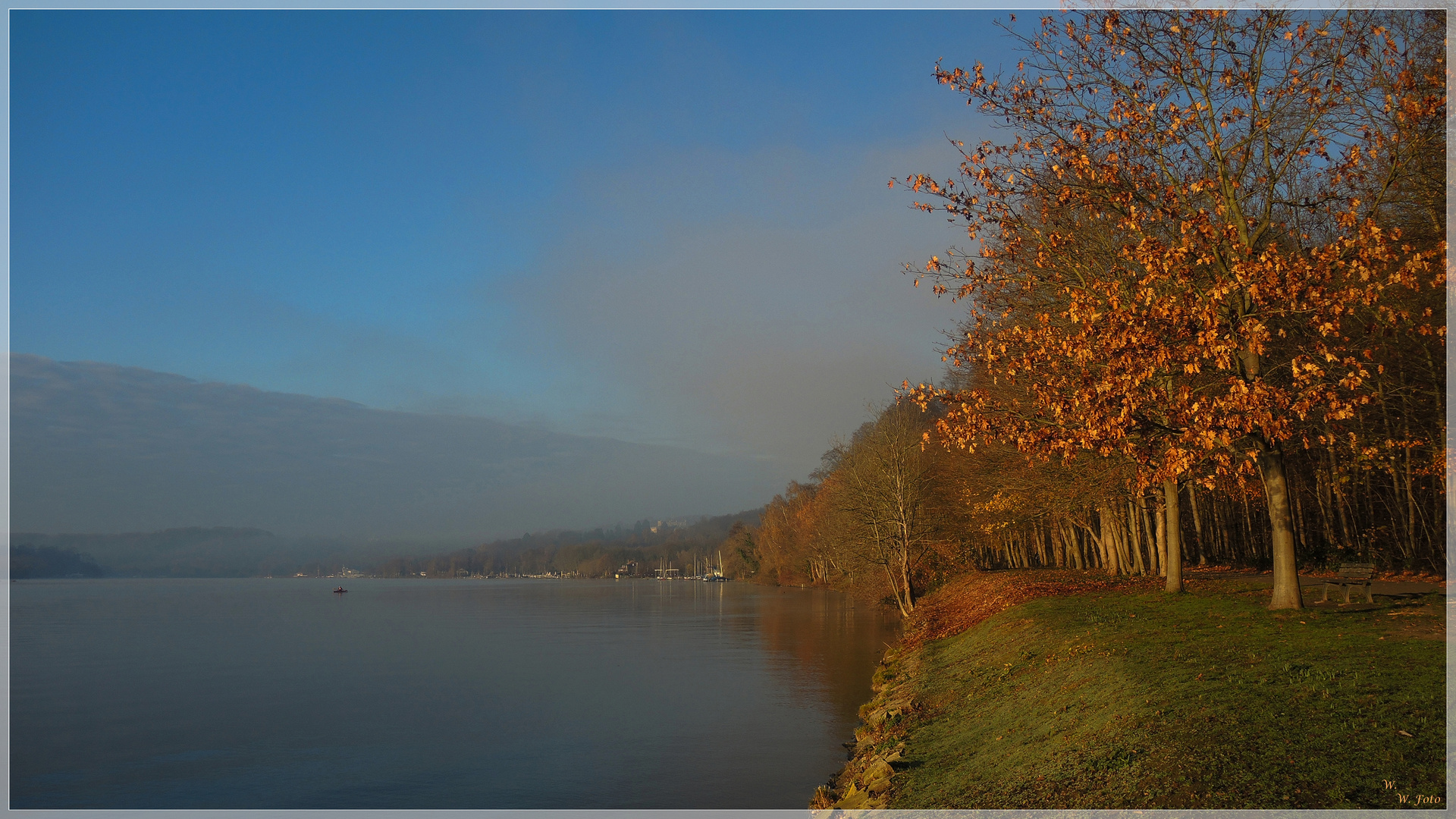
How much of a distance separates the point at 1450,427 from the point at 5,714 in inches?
1653

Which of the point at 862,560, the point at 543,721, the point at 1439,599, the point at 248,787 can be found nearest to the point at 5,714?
the point at 248,787

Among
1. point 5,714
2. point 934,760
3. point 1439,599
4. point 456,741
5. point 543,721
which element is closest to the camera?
point 934,760

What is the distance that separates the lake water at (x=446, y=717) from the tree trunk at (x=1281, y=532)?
10257mm

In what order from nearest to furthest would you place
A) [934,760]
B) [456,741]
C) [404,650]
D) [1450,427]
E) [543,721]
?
[934,760] < [1450,427] < [456,741] < [543,721] < [404,650]

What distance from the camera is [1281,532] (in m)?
18.5

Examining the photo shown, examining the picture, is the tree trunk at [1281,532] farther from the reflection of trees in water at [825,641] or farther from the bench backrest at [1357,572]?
the reflection of trees in water at [825,641]

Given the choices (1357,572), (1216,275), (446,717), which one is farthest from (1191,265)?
(446,717)

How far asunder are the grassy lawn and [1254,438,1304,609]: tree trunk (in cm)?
56

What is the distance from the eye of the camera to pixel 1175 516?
2706 centimetres

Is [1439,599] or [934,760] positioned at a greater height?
[1439,599]

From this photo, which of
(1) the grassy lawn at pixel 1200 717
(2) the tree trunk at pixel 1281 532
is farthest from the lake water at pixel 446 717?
(2) the tree trunk at pixel 1281 532

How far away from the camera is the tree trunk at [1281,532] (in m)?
18.6

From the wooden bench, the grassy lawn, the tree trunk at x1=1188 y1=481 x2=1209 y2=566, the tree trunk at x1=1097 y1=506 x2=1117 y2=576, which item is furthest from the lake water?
the tree trunk at x1=1188 y1=481 x2=1209 y2=566

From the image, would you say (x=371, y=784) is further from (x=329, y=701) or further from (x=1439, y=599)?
(x=1439, y=599)
